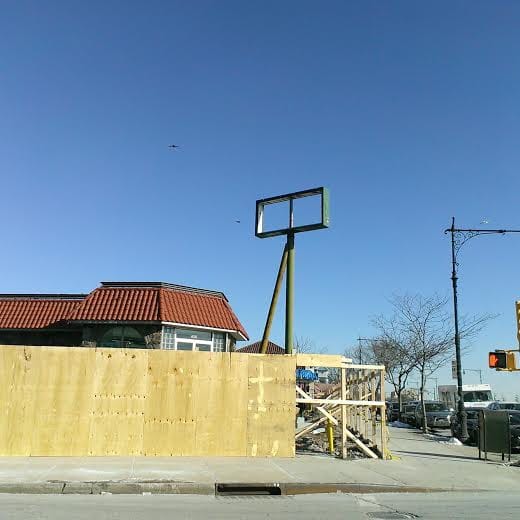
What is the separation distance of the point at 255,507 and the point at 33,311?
16.5 metres

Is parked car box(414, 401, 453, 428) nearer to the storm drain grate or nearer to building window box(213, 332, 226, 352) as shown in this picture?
building window box(213, 332, 226, 352)

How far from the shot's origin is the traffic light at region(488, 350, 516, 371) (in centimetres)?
1742

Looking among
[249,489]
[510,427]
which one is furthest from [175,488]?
[510,427]

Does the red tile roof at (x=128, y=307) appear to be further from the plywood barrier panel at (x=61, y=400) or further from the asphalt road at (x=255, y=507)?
the asphalt road at (x=255, y=507)

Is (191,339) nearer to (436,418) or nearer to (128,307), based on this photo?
(128,307)

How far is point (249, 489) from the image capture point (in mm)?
10867

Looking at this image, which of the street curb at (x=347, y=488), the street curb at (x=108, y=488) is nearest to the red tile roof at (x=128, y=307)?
the street curb at (x=108, y=488)

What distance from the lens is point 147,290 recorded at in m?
22.3

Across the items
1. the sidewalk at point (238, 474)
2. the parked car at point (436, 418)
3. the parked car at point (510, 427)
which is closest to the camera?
the sidewalk at point (238, 474)

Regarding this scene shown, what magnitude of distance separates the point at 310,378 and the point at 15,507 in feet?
67.6

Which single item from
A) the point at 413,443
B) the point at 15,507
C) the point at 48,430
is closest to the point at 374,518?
the point at 15,507

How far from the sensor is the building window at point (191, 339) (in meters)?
21.4

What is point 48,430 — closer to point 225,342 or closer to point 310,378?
point 225,342

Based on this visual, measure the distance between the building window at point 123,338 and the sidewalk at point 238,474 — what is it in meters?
8.18
